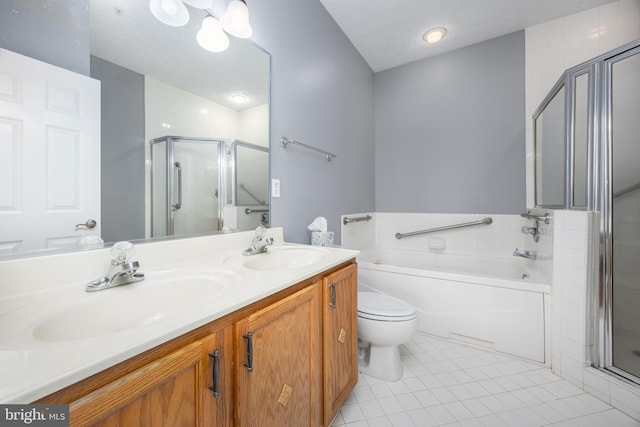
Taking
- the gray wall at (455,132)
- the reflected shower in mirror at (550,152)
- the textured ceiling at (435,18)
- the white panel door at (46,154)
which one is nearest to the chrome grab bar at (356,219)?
the gray wall at (455,132)

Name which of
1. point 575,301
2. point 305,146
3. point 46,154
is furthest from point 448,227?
point 46,154

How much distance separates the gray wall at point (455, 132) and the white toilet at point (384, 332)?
4.83 ft

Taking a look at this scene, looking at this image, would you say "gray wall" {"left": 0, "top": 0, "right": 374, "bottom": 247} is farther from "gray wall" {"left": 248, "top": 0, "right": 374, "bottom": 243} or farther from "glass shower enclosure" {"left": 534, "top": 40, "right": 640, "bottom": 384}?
"glass shower enclosure" {"left": 534, "top": 40, "right": 640, "bottom": 384}

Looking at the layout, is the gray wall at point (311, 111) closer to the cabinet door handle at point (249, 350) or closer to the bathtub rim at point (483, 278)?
the bathtub rim at point (483, 278)

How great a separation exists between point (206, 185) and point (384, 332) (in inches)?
47.4

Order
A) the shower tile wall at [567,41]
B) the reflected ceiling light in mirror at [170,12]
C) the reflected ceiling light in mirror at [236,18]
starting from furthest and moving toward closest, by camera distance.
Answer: the shower tile wall at [567,41] → the reflected ceiling light in mirror at [236,18] → the reflected ceiling light in mirror at [170,12]

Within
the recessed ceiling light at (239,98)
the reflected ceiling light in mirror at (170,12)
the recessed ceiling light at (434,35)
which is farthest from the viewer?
the recessed ceiling light at (434,35)

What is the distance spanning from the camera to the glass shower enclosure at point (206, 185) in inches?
39.8

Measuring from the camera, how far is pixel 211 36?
3.84 feet

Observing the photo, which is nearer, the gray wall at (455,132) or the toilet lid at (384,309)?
the toilet lid at (384,309)

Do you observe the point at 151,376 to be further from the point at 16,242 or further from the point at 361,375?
the point at 361,375

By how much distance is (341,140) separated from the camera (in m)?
2.25

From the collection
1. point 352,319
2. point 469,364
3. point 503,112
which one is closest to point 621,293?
point 469,364

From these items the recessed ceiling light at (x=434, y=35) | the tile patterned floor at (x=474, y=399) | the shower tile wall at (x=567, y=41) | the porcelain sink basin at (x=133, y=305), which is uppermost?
the recessed ceiling light at (x=434, y=35)
